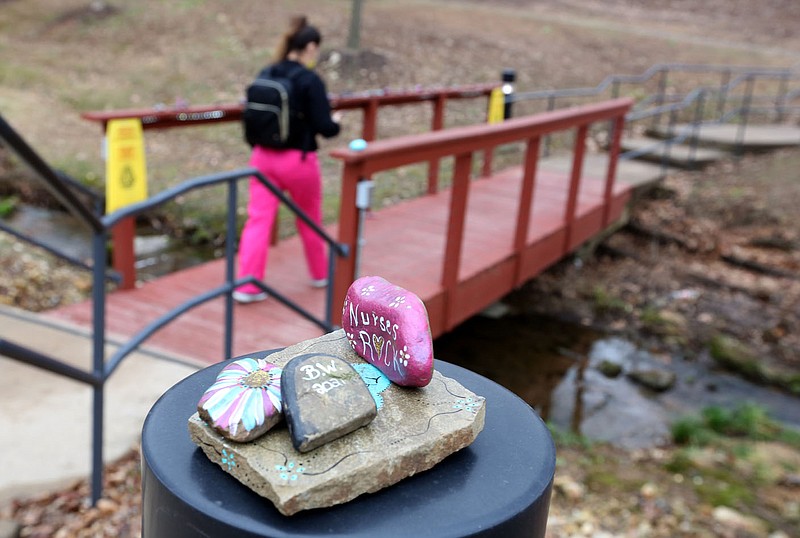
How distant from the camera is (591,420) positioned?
602cm

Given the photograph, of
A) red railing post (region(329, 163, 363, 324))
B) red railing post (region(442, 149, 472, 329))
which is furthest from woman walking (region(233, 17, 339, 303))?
red railing post (region(442, 149, 472, 329))

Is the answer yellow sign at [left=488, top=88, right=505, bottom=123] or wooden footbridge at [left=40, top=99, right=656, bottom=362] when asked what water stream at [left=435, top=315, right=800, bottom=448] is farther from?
yellow sign at [left=488, top=88, right=505, bottom=123]

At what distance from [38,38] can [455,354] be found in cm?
1269

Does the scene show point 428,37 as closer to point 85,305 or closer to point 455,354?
point 455,354

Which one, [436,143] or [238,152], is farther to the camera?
[238,152]

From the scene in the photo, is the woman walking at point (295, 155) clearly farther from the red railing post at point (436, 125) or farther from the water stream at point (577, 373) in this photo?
the red railing post at point (436, 125)

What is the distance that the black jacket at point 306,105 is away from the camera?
4.57 metres

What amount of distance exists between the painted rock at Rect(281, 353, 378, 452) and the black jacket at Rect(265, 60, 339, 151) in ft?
11.0

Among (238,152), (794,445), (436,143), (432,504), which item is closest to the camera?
(432,504)

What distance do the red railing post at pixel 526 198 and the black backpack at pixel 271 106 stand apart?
2039 mm

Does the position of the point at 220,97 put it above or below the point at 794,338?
above

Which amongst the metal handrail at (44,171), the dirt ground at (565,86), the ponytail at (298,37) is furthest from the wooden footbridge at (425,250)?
the metal handrail at (44,171)

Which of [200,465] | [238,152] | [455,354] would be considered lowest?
[455,354]

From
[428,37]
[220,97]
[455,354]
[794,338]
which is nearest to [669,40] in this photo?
[428,37]
